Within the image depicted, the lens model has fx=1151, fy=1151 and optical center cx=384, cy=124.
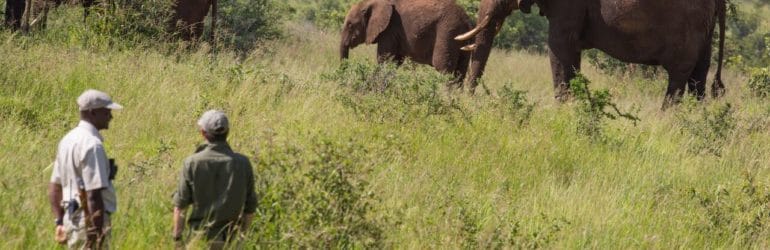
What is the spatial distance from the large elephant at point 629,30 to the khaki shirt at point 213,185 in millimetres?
8654

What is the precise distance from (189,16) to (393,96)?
202 inches

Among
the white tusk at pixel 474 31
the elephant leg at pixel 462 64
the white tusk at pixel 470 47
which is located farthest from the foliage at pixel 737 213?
the elephant leg at pixel 462 64

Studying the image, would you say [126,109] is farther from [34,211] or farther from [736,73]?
[736,73]

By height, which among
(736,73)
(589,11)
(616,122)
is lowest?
(736,73)

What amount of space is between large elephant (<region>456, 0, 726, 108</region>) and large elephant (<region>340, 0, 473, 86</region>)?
1344mm

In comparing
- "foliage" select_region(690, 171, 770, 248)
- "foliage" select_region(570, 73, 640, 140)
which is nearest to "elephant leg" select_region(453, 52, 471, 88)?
"foliage" select_region(570, 73, 640, 140)

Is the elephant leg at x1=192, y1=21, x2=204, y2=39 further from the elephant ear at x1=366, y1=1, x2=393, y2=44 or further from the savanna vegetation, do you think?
the elephant ear at x1=366, y1=1, x2=393, y2=44

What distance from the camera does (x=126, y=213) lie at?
6.47m

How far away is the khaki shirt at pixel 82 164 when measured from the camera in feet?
17.3

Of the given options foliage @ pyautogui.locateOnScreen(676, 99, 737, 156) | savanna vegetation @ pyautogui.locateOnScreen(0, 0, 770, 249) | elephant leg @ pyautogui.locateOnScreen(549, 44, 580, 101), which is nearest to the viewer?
savanna vegetation @ pyautogui.locateOnScreen(0, 0, 770, 249)

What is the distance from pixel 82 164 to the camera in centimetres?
528

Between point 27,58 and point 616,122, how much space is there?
6.26m

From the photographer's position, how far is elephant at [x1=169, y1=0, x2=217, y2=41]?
1515cm

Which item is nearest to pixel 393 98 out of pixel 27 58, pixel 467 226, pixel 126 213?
pixel 27 58
